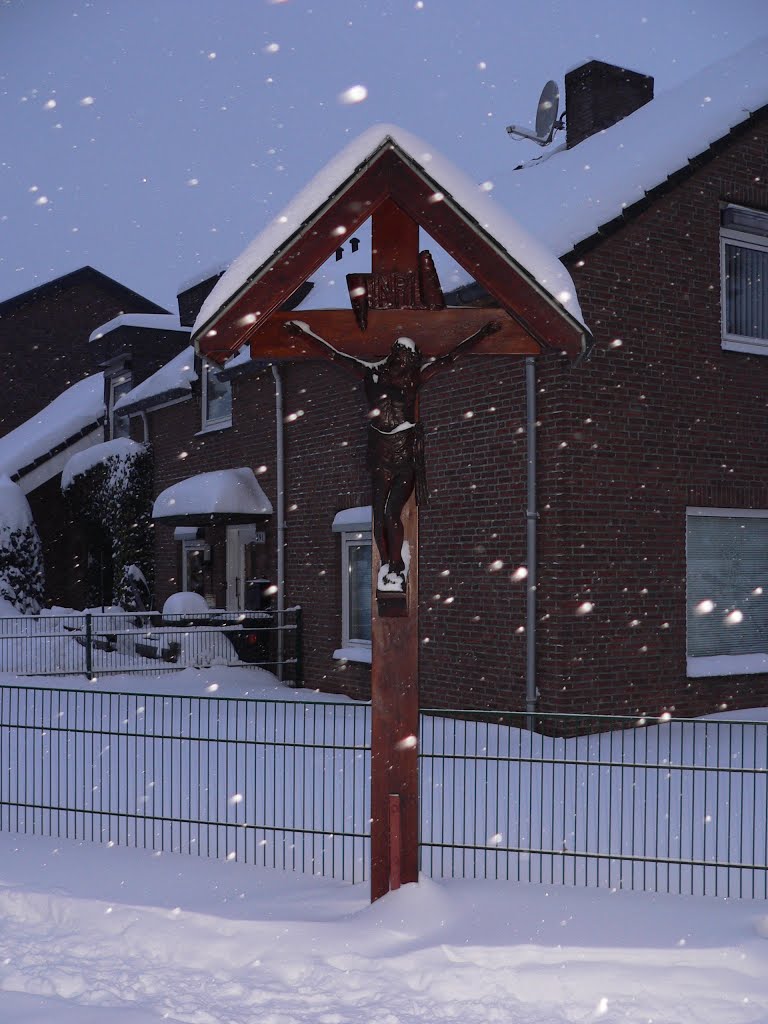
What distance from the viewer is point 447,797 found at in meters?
8.77

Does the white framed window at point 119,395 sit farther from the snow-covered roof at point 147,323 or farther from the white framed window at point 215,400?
the white framed window at point 215,400

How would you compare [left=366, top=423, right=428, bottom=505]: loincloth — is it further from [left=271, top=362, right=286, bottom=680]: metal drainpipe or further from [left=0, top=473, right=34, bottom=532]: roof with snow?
[left=0, top=473, right=34, bottom=532]: roof with snow

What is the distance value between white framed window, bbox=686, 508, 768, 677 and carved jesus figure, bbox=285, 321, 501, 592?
7392mm

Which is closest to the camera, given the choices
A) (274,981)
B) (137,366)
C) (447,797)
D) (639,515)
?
(274,981)

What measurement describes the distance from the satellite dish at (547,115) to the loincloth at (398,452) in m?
13.4

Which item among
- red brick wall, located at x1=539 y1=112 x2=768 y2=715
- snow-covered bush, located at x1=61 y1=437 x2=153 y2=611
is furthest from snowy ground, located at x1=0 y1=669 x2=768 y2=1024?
snow-covered bush, located at x1=61 y1=437 x2=153 y2=611

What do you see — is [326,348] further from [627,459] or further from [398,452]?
[627,459]

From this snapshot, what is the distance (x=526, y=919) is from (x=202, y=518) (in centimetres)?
1183

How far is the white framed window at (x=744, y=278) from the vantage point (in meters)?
13.1

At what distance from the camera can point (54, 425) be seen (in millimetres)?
26297

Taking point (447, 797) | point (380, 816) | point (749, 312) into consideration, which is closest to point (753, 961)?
point (380, 816)

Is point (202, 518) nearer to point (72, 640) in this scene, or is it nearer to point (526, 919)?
point (72, 640)

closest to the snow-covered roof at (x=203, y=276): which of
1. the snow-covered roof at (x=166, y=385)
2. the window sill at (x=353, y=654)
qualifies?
the snow-covered roof at (x=166, y=385)

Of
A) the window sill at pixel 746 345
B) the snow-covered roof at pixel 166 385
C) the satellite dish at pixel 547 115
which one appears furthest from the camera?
the snow-covered roof at pixel 166 385
